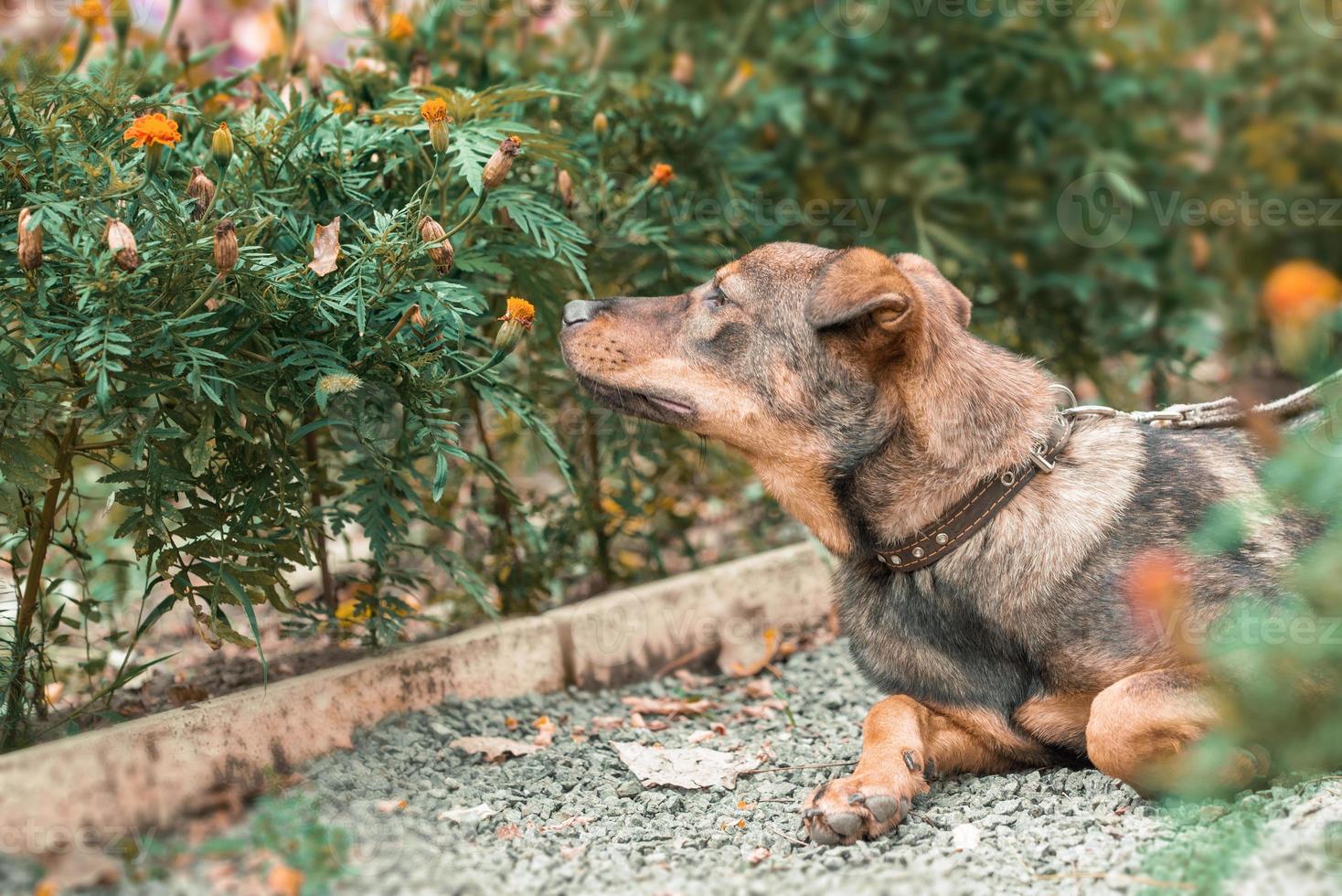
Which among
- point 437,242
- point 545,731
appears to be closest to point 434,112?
point 437,242

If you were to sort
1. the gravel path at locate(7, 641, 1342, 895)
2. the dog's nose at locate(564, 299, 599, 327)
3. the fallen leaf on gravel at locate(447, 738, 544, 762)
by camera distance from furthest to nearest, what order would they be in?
1. the dog's nose at locate(564, 299, 599, 327)
2. the fallen leaf on gravel at locate(447, 738, 544, 762)
3. the gravel path at locate(7, 641, 1342, 895)

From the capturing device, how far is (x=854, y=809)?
2.93 meters

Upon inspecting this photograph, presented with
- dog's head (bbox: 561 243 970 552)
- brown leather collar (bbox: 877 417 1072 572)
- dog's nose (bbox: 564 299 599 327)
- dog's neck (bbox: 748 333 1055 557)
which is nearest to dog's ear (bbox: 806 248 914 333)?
dog's head (bbox: 561 243 970 552)

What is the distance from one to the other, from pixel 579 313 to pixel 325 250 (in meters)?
0.89

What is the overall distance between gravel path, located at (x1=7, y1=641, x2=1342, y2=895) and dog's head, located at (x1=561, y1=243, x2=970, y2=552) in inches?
34.8

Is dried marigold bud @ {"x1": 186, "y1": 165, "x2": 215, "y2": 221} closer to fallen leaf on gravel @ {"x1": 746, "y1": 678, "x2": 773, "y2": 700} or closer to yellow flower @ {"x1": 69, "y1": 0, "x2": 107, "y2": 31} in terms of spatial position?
yellow flower @ {"x1": 69, "y1": 0, "x2": 107, "y2": 31}

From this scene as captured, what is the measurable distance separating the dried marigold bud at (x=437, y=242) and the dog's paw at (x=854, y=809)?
1.58 metres

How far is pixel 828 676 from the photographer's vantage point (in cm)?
447

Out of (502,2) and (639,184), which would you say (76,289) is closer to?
(639,184)

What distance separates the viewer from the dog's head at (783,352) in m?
3.34

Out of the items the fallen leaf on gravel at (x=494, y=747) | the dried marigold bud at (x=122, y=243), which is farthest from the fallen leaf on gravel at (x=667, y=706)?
the dried marigold bud at (x=122, y=243)

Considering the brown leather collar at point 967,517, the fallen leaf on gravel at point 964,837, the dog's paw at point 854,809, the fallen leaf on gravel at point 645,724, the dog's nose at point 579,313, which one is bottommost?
the fallen leaf on gravel at point 964,837

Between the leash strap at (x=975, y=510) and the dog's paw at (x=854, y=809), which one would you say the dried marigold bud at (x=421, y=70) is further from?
the dog's paw at (x=854, y=809)

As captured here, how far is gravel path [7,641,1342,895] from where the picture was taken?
254cm
